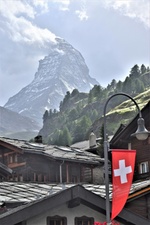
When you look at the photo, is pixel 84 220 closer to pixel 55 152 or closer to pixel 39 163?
pixel 39 163

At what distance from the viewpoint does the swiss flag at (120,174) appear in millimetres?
14473

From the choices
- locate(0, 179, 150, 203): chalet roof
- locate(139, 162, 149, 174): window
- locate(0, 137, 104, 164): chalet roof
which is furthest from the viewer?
locate(0, 137, 104, 164): chalet roof

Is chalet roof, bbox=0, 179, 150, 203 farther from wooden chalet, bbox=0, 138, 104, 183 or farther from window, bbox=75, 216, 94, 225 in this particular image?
wooden chalet, bbox=0, 138, 104, 183

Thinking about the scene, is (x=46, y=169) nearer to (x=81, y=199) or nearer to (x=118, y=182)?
(x=81, y=199)

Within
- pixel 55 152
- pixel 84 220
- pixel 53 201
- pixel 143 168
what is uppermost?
pixel 55 152

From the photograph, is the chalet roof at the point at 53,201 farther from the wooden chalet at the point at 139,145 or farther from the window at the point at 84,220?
the wooden chalet at the point at 139,145

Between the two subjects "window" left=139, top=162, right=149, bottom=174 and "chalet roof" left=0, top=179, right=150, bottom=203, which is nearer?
"chalet roof" left=0, top=179, right=150, bottom=203

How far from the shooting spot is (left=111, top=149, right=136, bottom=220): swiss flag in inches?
570

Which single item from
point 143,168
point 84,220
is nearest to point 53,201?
point 84,220

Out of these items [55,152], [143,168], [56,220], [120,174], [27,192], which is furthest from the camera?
[55,152]

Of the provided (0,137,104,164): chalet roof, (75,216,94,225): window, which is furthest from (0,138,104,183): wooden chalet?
(75,216,94,225): window

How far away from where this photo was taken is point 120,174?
14.5 m

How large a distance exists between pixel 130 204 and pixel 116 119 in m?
153

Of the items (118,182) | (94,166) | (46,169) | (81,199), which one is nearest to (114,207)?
(118,182)
